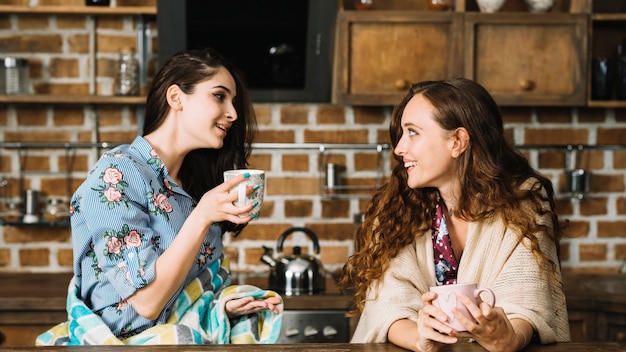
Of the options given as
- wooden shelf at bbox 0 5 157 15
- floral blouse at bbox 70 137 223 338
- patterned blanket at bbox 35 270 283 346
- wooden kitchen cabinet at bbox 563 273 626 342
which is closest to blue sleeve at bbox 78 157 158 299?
floral blouse at bbox 70 137 223 338

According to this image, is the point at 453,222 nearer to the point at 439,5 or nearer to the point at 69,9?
the point at 439,5

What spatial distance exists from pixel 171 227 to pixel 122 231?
141mm

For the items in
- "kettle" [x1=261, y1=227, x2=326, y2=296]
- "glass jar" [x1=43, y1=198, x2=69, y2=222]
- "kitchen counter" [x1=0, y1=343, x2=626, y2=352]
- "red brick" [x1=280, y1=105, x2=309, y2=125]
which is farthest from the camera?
"red brick" [x1=280, y1=105, x2=309, y2=125]

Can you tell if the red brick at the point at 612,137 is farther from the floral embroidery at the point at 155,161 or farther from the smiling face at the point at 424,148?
the floral embroidery at the point at 155,161

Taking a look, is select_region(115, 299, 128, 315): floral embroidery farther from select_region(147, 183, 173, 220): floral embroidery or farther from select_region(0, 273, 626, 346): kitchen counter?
select_region(0, 273, 626, 346): kitchen counter

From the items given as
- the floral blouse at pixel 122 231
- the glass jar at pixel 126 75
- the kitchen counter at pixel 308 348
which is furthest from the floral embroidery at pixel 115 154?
the glass jar at pixel 126 75

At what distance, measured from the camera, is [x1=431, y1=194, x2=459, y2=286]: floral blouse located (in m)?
2.18

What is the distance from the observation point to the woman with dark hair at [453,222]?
6.61 feet

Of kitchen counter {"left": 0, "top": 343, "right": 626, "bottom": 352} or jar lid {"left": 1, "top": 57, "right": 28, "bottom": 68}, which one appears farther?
jar lid {"left": 1, "top": 57, "right": 28, "bottom": 68}

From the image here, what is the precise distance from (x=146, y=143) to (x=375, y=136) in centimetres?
153

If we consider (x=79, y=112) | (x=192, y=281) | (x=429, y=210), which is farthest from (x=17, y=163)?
(x=429, y=210)

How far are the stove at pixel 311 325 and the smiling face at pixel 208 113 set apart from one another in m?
0.94

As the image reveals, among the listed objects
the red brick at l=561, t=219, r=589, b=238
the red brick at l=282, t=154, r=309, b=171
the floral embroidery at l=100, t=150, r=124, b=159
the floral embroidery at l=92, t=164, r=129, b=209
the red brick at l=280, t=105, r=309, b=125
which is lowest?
the red brick at l=561, t=219, r=589, b=238

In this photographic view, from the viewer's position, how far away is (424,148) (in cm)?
208
